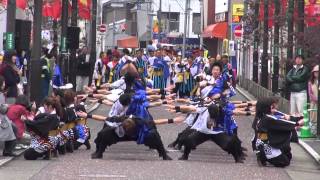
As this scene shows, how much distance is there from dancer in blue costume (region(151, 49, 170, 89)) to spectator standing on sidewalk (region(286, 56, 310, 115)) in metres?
11.3

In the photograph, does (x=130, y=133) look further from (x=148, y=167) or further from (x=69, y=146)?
(x=69, y=146)

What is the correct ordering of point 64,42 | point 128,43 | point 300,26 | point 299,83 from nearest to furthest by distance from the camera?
point 299,83, point 300,26, point 64,42, point 128,43

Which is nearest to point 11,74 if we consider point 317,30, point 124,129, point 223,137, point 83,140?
point 83,140

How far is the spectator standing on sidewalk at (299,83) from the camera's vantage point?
18469 mm

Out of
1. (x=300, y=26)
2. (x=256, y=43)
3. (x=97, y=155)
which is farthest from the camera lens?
(x=256, y=43)

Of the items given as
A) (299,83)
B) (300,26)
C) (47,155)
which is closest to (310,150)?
(299,83)

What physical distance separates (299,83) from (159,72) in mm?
11684

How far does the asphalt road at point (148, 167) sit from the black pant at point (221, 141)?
0.24 m

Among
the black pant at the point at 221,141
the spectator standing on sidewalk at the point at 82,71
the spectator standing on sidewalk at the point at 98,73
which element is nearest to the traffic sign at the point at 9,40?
the black pant at the point at 221,141

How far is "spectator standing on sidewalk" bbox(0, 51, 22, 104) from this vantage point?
689 inches

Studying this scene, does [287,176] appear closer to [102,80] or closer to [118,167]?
[118,167]

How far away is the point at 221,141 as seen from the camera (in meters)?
13.5

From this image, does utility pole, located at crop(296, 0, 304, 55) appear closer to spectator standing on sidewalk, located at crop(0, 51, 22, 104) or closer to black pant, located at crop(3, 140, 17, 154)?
spectator standing on sidewalk, located at crop(0, 51, 22, 104)

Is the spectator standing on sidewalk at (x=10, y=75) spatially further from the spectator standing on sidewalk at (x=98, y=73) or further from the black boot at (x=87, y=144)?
the spectator standing on sidewalk at (x=98, y=73)
